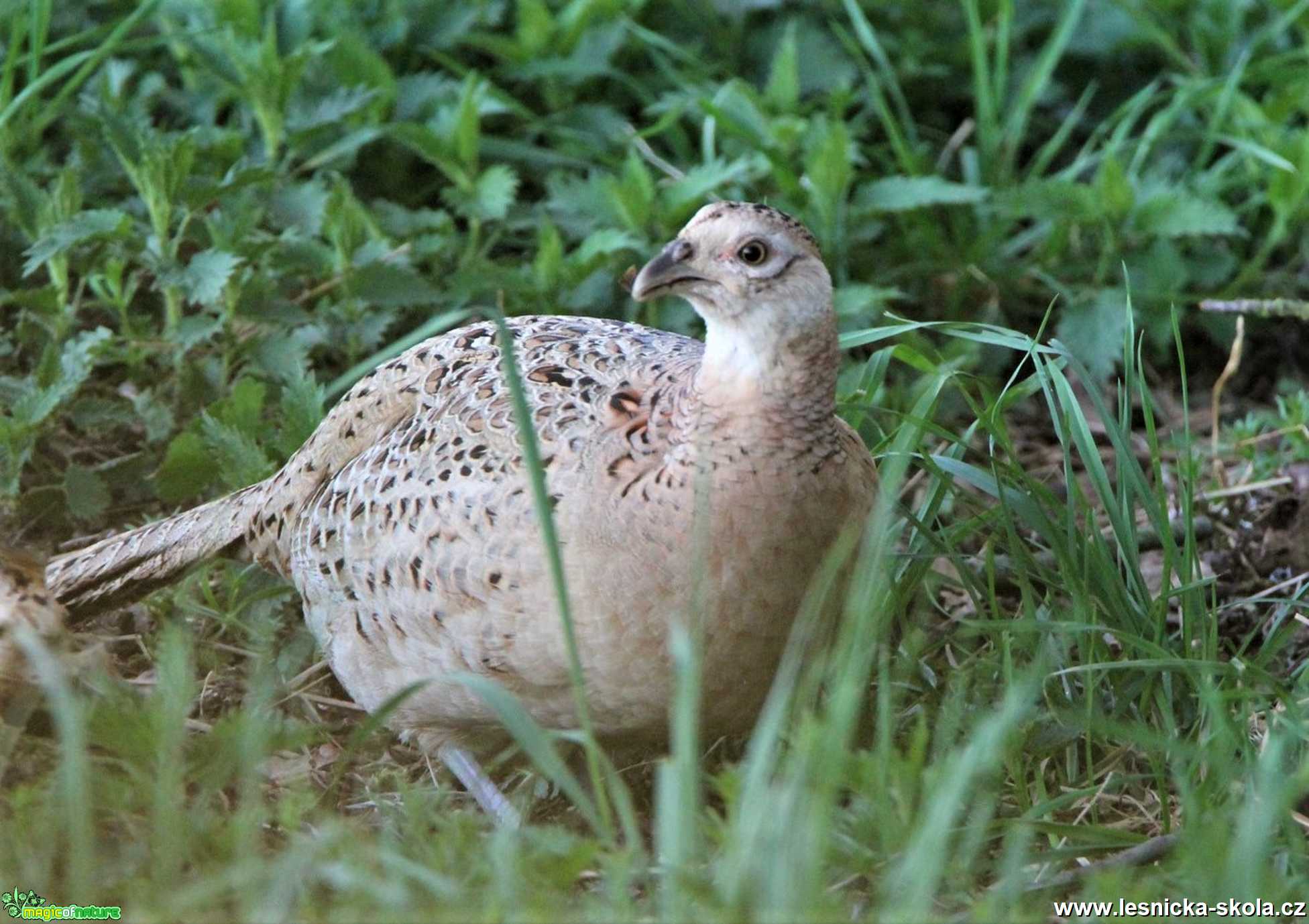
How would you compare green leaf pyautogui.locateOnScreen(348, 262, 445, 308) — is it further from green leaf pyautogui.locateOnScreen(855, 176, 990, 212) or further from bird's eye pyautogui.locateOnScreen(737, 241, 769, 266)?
bird's eye pyautogui.locateOnScreen(737, 241, 769, 266)

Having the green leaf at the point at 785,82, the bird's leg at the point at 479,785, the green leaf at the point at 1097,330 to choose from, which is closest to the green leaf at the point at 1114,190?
the green leaf at the point at 1097,330

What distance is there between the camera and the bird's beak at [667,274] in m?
3.27

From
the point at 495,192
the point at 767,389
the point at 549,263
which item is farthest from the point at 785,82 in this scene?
the point at 767,389

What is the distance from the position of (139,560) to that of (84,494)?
40 cm

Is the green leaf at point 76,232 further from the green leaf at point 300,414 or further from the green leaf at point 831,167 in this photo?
the green leaf at point 831,167

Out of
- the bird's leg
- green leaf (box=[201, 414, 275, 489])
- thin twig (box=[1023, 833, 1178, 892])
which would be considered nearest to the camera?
thin twig (box=[1023, 833, 1178, 892])

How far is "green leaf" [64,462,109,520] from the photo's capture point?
436 centimetres

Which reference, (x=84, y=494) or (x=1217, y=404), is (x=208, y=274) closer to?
(x=84, y=494)

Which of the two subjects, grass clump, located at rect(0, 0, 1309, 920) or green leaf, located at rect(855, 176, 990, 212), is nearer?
grass clump, located at rect(0, 0, 1309, 920)

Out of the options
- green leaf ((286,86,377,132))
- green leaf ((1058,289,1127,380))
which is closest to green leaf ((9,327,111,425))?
green leaf ((286,86,377,132))

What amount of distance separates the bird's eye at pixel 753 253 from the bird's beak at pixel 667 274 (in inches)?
3.5

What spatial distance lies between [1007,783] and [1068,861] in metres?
0.27

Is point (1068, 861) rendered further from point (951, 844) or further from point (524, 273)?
point (524, 273)

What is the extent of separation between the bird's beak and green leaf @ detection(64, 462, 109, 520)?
1.78m
